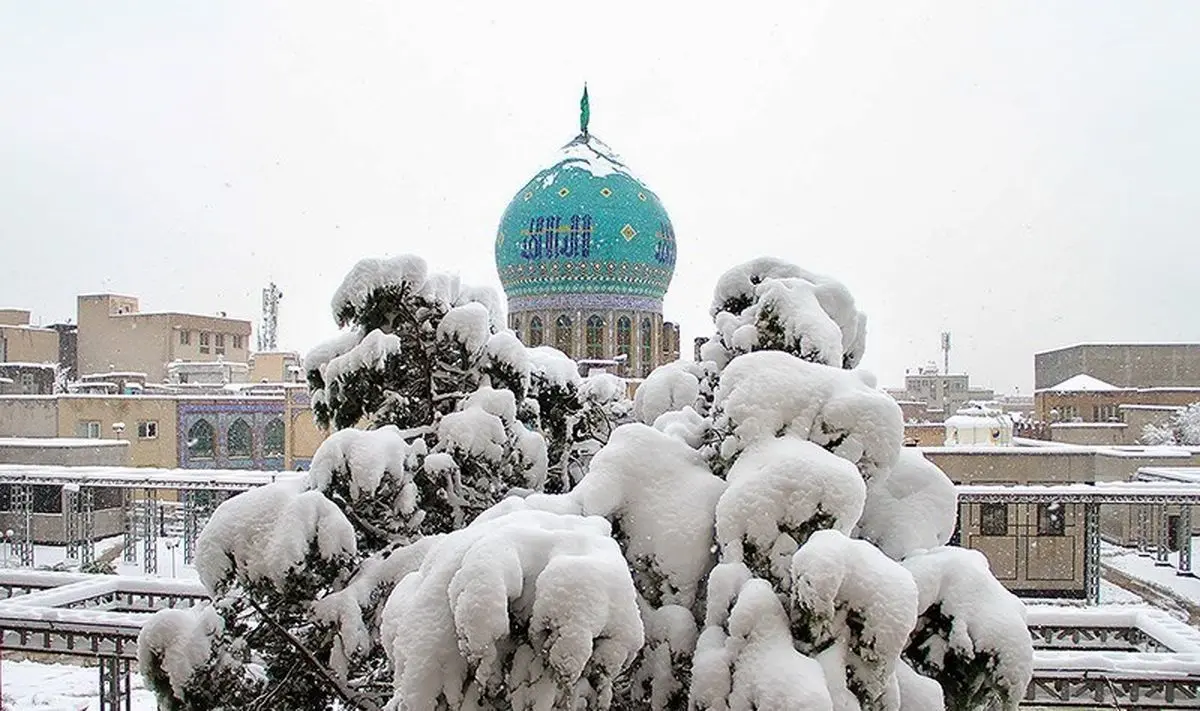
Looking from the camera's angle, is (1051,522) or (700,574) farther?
(1051,522)

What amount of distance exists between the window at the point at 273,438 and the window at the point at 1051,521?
2054 centimetres

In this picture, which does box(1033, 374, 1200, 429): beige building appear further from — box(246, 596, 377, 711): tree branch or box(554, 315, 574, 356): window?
box(246, 596, 377, 711): tree branch

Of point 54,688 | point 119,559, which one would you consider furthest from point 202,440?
point 54,688

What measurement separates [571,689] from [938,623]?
1.30 meters

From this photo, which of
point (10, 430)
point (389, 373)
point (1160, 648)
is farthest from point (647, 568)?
point (10, 430)

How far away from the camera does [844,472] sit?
9.74ft

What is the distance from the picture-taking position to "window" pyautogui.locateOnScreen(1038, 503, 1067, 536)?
1866cm

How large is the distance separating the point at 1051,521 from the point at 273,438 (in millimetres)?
20931

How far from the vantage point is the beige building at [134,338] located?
37125 mm

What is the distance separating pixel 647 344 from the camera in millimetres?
28125

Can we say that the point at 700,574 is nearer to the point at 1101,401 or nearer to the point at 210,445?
the point at 210,445

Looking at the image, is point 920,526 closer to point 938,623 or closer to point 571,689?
point 938,623

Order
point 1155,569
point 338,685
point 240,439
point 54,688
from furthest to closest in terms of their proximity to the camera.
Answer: point 240,439, point 1155,569, point 54,688, point 338,685

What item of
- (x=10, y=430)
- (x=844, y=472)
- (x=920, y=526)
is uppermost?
(x=844, y=472)
